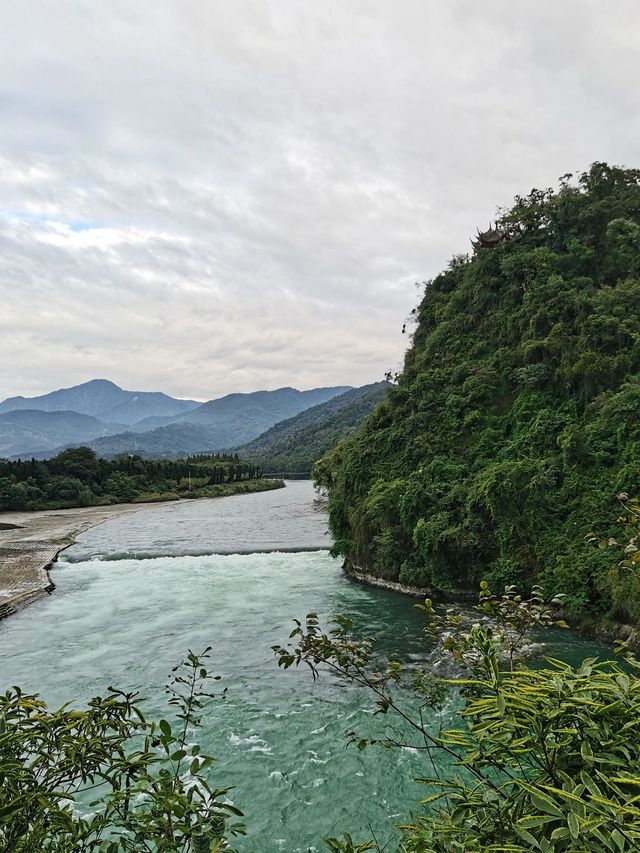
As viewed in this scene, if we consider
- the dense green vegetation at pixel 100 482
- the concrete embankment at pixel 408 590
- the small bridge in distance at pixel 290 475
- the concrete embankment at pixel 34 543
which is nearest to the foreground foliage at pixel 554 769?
the concrete embankment at pixel 408 590

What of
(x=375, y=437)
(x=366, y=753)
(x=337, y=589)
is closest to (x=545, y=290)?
(x=375, y=437)

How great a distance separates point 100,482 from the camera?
72.6 meters

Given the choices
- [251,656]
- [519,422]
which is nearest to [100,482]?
[251,656]

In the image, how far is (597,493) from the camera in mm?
16969

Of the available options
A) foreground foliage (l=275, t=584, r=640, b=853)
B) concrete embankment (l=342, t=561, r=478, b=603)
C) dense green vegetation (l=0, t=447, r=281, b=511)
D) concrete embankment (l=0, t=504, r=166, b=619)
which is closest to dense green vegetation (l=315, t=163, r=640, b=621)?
concrete embankment (l=342, t=561, r=478, b=603)

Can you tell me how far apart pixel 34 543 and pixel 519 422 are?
35448 millimetres

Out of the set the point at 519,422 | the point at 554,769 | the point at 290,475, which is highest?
the point at 519,422

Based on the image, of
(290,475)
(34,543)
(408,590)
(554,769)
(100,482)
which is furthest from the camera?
(290,475)

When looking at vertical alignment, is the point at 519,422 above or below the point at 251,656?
above

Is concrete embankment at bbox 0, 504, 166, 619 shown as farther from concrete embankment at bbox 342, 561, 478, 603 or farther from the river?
concrete embankment at bbox 342, 561, 478, 603

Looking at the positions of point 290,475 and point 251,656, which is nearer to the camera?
point 251,656

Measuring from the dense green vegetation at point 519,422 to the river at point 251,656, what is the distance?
8.81 feet

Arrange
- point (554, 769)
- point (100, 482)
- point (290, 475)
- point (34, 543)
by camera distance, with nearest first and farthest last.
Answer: point (554, 769) < point (34, 543) < point (100, 482) < point (290, 475)

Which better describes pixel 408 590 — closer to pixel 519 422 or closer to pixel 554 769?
pixel 519 422
